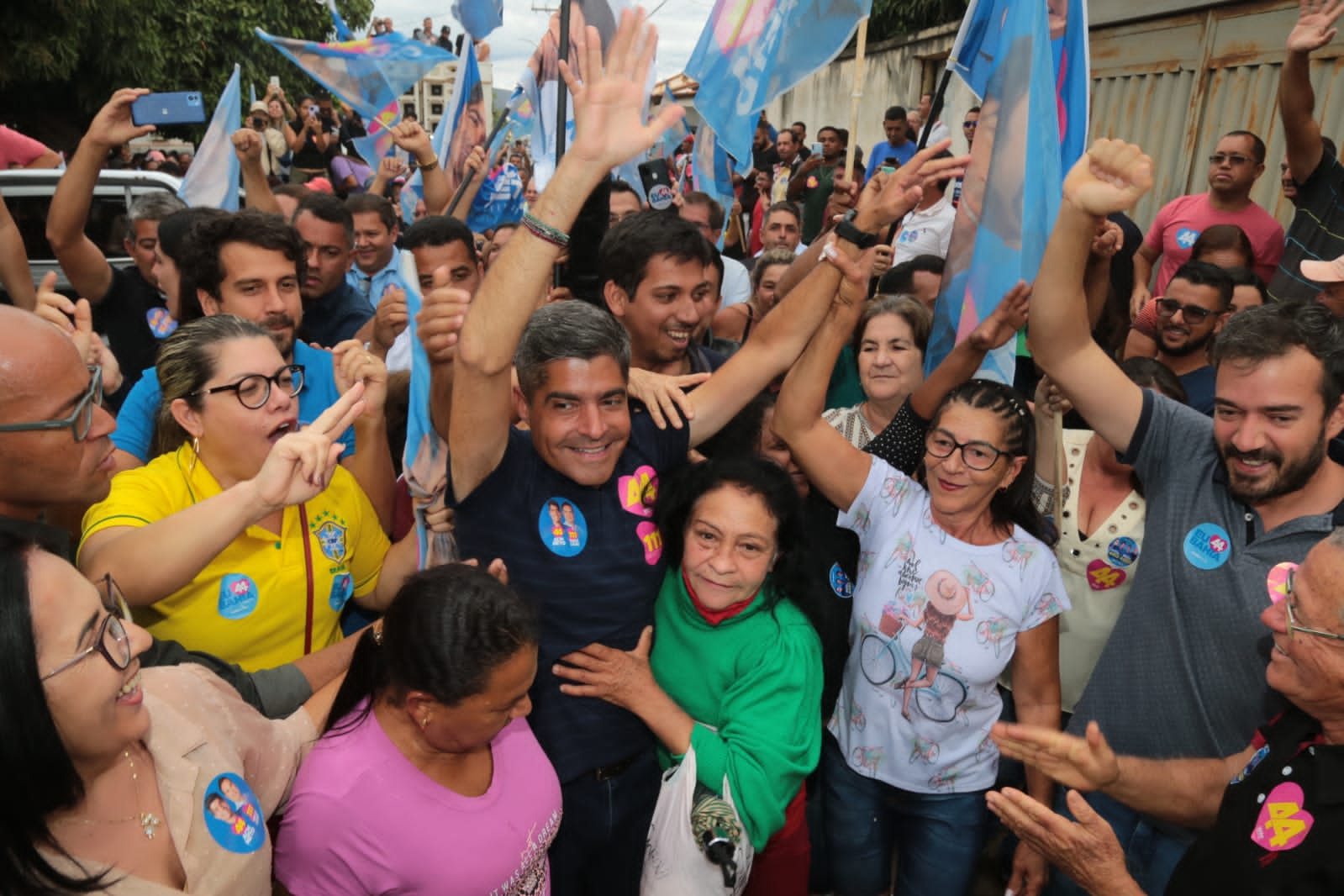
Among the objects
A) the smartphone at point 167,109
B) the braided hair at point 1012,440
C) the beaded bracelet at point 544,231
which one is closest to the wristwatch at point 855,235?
the braided hair at point 1012,440

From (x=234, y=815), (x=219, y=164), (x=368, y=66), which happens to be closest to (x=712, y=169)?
(x=368, y=66)

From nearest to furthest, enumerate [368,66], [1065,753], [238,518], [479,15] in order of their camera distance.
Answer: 1. [238,518]
2. [1065,753]
3. [479,15]
4. [368,66]

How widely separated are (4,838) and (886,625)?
186 centimetres

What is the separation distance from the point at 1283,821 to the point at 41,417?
2.35 metres

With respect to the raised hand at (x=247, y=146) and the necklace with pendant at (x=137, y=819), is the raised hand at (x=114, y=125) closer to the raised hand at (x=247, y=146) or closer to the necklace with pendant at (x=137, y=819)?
the raised hand at (x=247, y=146)

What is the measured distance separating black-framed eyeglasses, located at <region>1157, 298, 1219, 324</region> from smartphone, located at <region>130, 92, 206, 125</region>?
417 cm

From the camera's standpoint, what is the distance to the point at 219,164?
5551mm

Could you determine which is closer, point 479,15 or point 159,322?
point 159,322

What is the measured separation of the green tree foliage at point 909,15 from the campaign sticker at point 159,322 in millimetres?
11264

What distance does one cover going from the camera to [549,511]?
2146mm

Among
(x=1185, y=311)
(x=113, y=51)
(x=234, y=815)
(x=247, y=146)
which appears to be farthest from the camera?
(x=113, y=51)

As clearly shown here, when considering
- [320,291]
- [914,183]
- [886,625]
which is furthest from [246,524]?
[320,291]

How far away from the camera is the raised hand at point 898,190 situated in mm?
2459

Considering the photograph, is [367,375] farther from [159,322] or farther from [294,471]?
[159,322]
